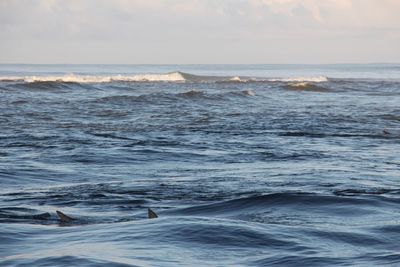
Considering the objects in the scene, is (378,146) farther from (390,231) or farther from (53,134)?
(390,231)

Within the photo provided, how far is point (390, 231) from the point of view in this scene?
370 inches

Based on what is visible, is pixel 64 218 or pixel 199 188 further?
pixel 199 188

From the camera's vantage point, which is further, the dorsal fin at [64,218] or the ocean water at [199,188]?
the dorsal fin at [64,218]

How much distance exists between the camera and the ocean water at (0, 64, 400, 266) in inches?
334

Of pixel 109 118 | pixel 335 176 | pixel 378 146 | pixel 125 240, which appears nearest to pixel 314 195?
pixel 335 176

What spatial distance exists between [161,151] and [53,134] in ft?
12.3

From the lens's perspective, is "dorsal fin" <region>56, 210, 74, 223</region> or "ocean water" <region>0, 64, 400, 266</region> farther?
"dorsal fin" <region>56, 210, 74, 223</region>

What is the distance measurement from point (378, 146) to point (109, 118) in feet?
29.8

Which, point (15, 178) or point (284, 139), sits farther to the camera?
point (284, 139)

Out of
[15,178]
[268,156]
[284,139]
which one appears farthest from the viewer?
[284,139]

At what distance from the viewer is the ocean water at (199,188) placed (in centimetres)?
848

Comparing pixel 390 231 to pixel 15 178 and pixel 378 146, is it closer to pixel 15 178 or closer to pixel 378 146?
pixel 15 178

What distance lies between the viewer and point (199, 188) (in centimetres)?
1255

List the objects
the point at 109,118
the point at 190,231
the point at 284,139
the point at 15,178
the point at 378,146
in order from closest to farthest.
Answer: the point at 190,231, the point at 15,178, the point at 378,146, the point at 284,139, the point at 109,118
